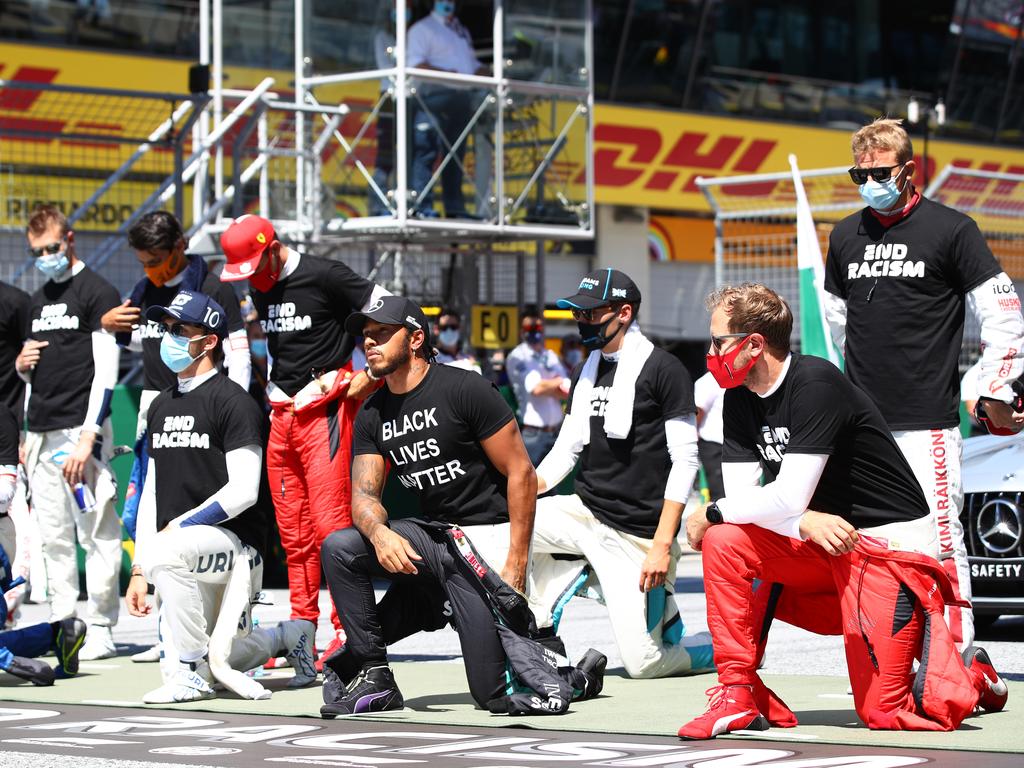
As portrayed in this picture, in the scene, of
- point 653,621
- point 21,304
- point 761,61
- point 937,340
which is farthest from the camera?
point 761,61

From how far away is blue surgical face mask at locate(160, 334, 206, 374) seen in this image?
8.77 meters

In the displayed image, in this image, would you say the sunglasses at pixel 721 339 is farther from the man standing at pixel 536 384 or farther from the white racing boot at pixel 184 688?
the man standing at pixel 536 384

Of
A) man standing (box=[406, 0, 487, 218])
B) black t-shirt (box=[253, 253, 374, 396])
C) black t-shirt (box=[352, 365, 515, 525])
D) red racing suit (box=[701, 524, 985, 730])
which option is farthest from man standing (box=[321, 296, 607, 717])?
man standing (box=[406, 0, 487, 218])

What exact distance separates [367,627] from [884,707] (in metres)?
2.09

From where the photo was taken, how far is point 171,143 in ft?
48.7

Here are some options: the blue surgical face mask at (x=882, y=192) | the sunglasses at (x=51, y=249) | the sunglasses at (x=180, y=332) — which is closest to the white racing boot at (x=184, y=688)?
the sunglasses at (x=180, y=332)

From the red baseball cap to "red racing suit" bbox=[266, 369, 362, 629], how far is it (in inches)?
24.9

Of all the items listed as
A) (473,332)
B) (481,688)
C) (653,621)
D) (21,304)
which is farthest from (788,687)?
(473,332)

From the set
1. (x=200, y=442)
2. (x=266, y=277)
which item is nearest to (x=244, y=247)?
(x=266, y=277)

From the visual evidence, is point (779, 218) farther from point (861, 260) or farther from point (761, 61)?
point (761, 61)

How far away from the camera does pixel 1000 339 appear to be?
24.4ft

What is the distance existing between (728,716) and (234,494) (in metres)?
2.67

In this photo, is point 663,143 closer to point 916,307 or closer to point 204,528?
point 204,528

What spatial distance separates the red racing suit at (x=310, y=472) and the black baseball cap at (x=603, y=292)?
1198 mm
